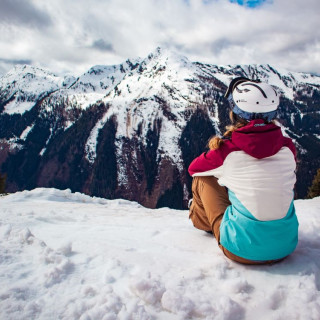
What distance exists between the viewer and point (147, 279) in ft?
10.3

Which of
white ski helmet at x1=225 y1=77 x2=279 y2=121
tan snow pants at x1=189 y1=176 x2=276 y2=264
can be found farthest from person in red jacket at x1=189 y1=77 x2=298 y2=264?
tan snow pants at x1=189 y1=176 x2=276 y2=264

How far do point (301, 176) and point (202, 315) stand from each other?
14798cm

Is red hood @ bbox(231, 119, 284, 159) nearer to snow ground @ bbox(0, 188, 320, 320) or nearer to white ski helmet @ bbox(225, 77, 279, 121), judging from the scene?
white ski helmet @ bbox(225, 77, 279, 121)

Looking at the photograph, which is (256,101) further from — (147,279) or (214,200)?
(147,279)

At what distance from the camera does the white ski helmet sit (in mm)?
3376

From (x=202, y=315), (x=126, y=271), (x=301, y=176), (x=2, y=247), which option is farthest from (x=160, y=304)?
(x=301, y=176)

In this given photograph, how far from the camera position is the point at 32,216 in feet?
20.6

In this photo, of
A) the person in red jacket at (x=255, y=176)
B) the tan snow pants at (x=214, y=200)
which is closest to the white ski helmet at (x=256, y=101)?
the person in red jacket at (x=255, y=176)

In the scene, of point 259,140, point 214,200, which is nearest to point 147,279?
point 214,200

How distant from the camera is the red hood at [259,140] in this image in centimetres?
309

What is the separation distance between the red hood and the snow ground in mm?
1593

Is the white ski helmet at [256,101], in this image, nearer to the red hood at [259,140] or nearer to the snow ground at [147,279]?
the red hood at [259,140]

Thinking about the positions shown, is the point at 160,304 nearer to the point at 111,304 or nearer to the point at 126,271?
the point at 111,304

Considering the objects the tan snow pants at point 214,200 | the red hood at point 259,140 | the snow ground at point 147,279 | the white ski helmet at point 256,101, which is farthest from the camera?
the tan snow pants at point 214,200
